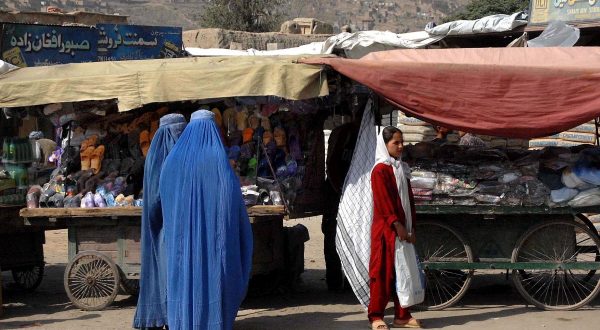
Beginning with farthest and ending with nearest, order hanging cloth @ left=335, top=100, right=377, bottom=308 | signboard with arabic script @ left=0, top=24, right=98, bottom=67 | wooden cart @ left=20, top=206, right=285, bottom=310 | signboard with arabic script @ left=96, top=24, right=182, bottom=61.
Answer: signboard with arabic script @ left=96, top=24, right=182, bottom=61 → signboard with arabic script @ left=0, top=24, right=98, bottom=67 → wooden cart @ left=20, top=206, right=285, bottom=310 → hanging cloth @ left=335, top=100, right=377, bottom=308

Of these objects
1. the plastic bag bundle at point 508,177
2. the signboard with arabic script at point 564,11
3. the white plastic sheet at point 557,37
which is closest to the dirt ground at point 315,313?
the plastic bag bundle at point 508,177

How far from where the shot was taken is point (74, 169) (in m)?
9.04

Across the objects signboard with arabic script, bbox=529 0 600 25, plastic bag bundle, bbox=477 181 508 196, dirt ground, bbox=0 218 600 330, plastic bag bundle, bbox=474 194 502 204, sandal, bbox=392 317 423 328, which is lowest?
dirt ground, bbox=0 218 600 330

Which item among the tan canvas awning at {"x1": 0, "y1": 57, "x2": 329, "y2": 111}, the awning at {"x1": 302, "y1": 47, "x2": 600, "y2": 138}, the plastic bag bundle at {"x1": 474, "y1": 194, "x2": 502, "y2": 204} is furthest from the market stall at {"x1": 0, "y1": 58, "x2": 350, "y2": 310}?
the plastic bag bundle at {"x1": 474, "y1": 194, "x2": 502, "y2": 204}

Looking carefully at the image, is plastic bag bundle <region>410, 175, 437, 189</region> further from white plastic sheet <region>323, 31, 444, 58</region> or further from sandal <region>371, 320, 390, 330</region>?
white plastic sheet <region>323, 31, 444, 58</region>

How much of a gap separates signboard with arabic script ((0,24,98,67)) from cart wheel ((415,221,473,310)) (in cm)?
970

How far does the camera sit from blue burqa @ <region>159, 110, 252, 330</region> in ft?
21.6

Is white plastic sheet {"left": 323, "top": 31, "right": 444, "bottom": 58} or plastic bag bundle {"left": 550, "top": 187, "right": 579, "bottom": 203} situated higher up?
white plastic sheet {"left": 323, "top": 31, "right": 444, "bottom": 58}

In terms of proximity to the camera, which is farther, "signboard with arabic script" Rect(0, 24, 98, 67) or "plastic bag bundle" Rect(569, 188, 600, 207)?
"signboard with arabic script" Rect(0, 24, 98, 67)

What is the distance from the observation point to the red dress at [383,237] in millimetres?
7266

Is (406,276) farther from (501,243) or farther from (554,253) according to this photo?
(554,253)

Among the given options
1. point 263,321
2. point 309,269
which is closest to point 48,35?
point 309,269

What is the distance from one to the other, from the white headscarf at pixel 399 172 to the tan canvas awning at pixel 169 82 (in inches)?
37.1

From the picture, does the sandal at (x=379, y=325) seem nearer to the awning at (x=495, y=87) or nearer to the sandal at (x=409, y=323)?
the sandal at (x=409, y=323)
